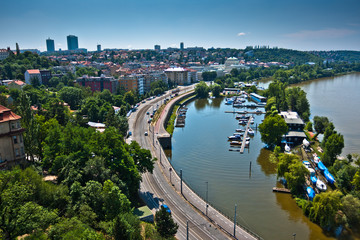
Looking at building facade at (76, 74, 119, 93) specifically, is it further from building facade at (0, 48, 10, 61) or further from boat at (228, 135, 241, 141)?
building facade at (0, 48, 10, 61)

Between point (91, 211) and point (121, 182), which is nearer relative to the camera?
point (91, 211)

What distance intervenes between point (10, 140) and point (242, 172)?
846 inches

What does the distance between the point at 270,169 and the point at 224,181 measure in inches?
249

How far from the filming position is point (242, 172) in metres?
29.5

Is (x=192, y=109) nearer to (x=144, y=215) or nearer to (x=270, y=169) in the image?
(x=270, y=169)

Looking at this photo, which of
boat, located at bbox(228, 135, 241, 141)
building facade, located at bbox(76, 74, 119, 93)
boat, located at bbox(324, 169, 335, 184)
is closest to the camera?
boat, located at bbox(324, 169, 335, 184)

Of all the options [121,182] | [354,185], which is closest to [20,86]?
[121,182]

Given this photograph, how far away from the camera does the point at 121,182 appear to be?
19156mm

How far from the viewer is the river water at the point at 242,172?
2064 centimetres

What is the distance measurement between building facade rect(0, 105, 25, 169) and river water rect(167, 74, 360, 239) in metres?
14.7

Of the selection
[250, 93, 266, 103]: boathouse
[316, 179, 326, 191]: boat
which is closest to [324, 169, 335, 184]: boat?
[316, 179, 326, 191]: boat

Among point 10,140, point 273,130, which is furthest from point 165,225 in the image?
point 273,130

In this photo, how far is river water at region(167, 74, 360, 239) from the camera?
2064cm

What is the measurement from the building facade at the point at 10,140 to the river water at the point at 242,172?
48.2 ft
